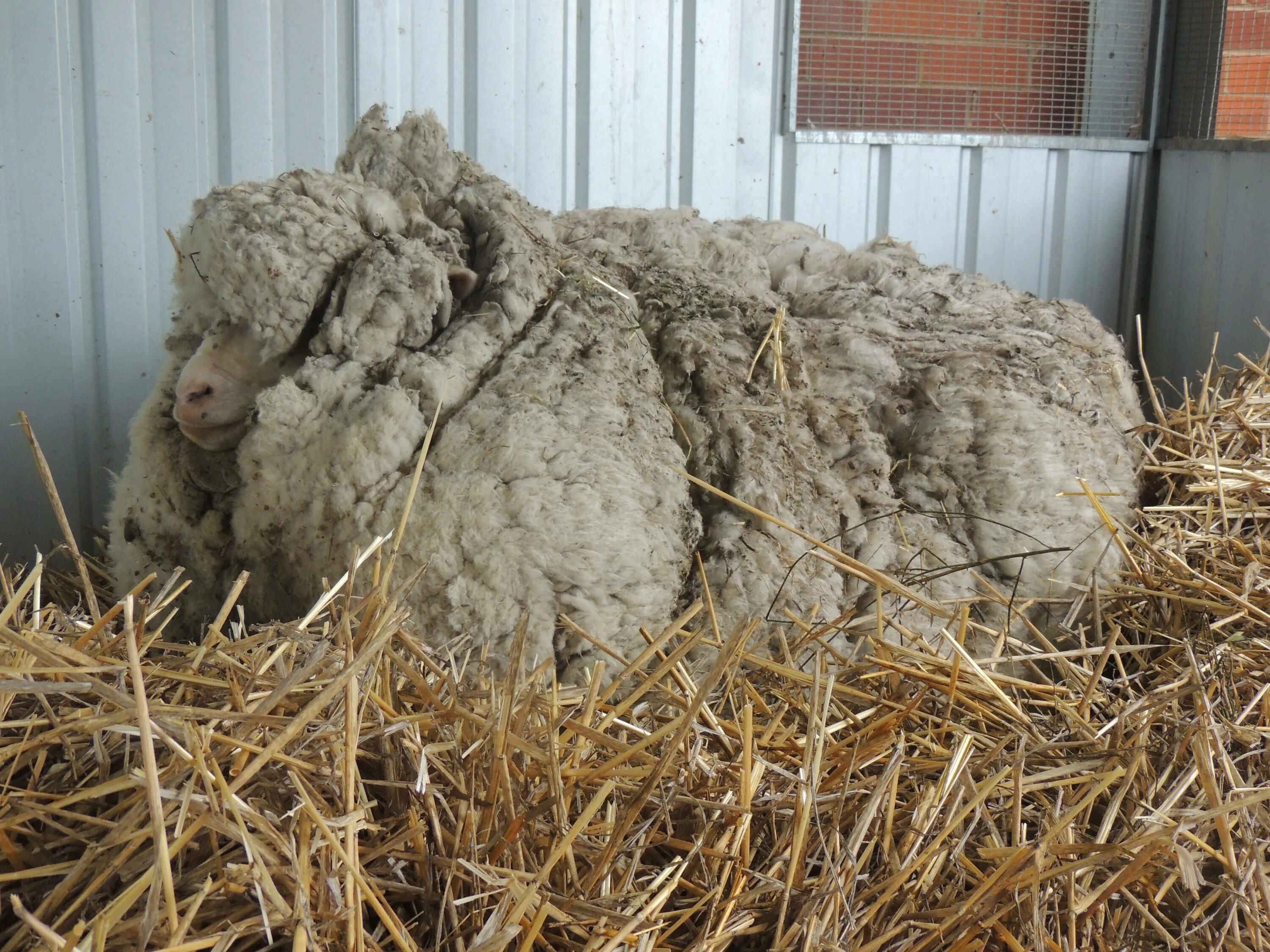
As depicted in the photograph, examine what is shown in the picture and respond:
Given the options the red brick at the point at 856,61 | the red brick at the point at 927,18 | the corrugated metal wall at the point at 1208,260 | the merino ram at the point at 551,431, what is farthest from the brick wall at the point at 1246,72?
the merino ram at the point at 551,431

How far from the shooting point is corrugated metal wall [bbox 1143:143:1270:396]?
3801 millimetres

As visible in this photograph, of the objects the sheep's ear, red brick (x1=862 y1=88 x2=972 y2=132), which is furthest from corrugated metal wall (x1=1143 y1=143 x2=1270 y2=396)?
the sheep's ear

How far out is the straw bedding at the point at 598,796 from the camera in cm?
115

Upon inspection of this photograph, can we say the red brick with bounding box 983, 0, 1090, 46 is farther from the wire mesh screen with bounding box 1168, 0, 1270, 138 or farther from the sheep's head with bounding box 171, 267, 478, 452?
the sheep's head with bounding box 171, 267, 478, 452

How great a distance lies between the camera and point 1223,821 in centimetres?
143

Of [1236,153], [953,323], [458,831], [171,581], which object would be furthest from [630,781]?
[1236,153]

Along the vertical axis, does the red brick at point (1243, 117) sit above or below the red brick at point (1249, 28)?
below

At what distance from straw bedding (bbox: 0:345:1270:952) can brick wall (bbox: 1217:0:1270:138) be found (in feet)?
9.36

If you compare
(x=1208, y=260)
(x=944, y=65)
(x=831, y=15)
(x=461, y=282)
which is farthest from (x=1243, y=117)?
(x=461, y=282)

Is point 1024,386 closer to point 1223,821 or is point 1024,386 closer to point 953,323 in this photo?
point 953,323

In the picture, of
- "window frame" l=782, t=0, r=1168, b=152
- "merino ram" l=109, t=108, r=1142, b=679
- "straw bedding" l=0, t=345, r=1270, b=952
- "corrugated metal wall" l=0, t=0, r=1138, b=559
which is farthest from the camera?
"window frame" l=782, t=0, r=1168, b=152

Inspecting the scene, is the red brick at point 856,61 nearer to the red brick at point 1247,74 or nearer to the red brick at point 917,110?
the red brick at point 917,110

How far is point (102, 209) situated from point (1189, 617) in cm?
284

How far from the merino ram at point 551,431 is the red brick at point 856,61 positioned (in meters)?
1.60
